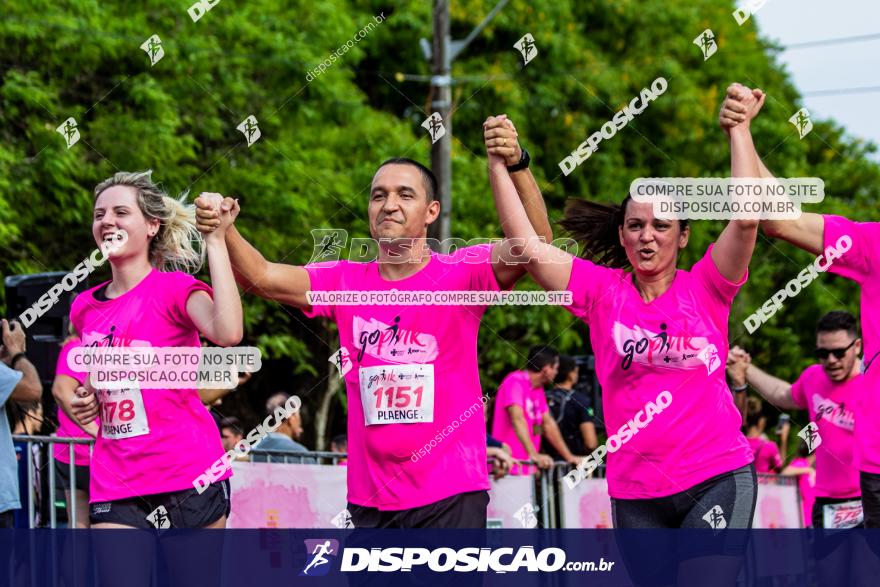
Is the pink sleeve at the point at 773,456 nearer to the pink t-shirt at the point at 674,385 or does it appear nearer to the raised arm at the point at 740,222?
the pink t-shirt at the point at 674,385

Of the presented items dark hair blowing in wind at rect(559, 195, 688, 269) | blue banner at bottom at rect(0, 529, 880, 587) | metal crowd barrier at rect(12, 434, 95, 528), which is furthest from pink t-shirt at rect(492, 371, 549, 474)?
blue banner at bottom at rect(0, 529, 880, 587)

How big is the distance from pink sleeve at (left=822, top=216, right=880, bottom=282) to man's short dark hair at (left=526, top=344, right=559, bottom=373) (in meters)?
4.63

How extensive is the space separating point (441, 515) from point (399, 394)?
1.44 feet

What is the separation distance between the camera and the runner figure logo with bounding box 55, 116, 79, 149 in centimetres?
1123

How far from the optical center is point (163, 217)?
5273 millimetres

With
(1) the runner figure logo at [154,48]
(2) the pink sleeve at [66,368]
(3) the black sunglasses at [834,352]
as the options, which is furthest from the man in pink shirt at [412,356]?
(1) the runner figure logo at [154,48]

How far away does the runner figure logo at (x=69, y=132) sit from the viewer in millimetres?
11227

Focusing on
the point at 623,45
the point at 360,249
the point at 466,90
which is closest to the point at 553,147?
the point at 466,90

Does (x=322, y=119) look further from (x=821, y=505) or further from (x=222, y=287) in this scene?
(x=222, y=287)

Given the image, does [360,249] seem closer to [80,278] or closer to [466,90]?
[80,278]

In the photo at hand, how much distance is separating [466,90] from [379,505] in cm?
1590

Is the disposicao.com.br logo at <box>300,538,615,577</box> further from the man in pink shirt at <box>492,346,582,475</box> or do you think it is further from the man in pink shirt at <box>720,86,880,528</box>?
the man in pink shirt at <box>492,346,582,475</box>

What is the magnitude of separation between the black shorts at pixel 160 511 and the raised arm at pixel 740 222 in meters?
1.99

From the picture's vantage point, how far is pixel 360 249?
5.30 metres
